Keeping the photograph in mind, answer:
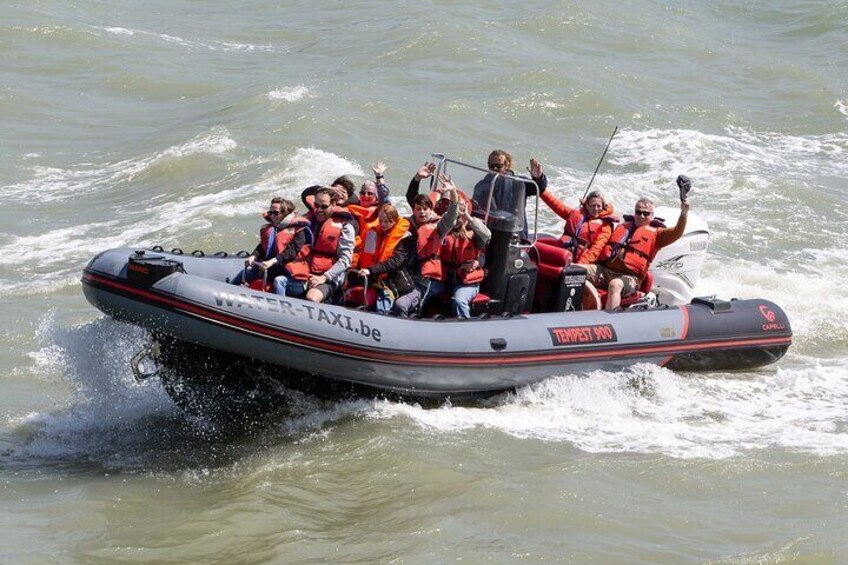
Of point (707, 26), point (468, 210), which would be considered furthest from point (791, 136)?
point (468, 210)

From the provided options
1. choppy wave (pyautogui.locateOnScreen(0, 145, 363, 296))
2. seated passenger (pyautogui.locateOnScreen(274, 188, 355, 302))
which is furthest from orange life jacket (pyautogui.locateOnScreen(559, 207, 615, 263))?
choppy wave (pyautogui.locateOnScreen(0, 145, 363, 296))

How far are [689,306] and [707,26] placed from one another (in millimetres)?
14808

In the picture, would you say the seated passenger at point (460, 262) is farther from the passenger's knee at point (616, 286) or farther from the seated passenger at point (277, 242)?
the passenger's knee at point (616, 286)

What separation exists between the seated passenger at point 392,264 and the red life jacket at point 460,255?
223 millimetres

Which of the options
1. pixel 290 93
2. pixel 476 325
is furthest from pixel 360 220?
pixel 290 93

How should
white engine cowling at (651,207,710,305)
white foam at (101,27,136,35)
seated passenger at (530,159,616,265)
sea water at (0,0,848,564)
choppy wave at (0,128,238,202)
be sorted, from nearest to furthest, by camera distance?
sea water at (0,0,848,564) < seated passenger at (530,159,616,265) < white engine cowling at (651,207,710,305) < choppy wave at (0,128,238,202) < white foam at (101,27,136,35)

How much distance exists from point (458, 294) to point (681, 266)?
7.05 ft

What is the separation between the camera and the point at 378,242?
27.5 ft

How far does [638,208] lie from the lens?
913 centimetres

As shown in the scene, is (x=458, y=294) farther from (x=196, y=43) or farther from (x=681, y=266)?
(x=196, y=43)

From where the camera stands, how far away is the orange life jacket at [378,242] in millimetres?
8328

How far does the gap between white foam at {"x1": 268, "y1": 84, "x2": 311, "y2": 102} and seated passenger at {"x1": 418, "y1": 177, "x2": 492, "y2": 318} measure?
28.0ft

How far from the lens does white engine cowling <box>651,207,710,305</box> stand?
9688mm

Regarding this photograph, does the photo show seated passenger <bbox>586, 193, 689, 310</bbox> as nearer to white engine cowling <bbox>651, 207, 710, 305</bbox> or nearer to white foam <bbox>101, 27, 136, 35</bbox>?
white engine cowling <bbox>651, 207, 710, 305</bbox>
